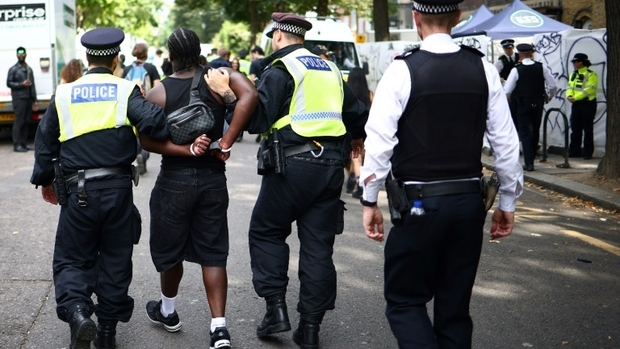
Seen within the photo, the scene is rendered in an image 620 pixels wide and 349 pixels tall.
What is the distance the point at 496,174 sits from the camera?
4207 millimetres

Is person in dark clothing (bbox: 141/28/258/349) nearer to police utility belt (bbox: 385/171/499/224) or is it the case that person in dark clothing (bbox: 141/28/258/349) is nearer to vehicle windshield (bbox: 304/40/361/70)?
police utility belt (bbox: 385/171/499/224)

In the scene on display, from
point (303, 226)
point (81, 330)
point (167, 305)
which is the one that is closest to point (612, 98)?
point (303, 226)

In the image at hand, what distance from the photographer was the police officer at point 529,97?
13383 mm

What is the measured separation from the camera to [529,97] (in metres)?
13.4

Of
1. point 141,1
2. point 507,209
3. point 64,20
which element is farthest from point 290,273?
point 141,1

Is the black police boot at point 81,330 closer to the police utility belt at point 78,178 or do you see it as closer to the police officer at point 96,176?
the police officer at point 96,176

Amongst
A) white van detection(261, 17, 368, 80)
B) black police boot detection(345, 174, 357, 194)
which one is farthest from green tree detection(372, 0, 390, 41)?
black police boot detection(345, 174, 357, 194)

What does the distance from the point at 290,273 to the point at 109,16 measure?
150 ft

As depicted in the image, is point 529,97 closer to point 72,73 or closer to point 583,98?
point 583,98

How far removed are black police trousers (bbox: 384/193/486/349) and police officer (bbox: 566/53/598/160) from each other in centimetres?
1162

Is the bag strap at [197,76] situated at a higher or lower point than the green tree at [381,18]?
lower

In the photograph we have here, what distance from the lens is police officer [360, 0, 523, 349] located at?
398cm

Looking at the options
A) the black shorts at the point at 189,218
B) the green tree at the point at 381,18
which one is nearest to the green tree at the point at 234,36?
the green tree at the point at 381,18

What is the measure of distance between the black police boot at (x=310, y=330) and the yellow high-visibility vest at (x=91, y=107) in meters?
1.51
